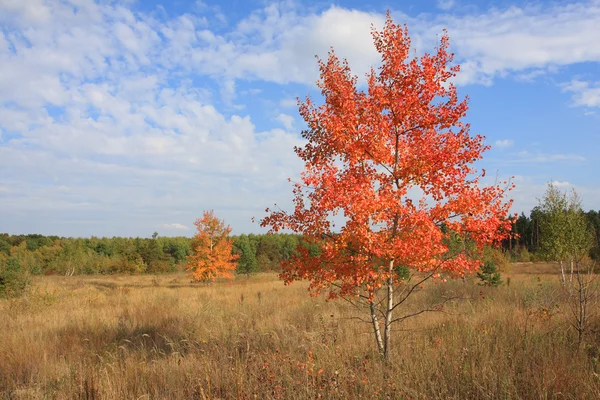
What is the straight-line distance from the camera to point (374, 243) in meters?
5.04

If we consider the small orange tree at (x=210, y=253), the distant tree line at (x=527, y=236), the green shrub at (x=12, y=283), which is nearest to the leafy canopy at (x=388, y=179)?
the green shrub at (x=12, y=283)

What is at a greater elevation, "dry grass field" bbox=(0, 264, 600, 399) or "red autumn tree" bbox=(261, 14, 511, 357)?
"red autumn tree" bbox=(261, 14, 511, 357)

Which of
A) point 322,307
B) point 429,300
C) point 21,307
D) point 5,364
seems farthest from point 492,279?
A: point 21,307

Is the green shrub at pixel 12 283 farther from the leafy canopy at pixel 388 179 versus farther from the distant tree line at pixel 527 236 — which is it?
the distant tree line at pixel 527 236

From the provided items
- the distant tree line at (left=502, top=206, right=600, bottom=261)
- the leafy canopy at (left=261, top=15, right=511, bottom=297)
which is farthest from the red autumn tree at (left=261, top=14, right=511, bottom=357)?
the distant tree line at (left=502, top=206, right=600, bottom=261)

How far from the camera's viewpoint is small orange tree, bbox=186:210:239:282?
30734 millimetres

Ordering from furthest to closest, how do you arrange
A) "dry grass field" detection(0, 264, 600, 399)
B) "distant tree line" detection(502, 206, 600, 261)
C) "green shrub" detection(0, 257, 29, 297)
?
"distant tree line" detection(502, 206, 600, 261), "green shrub" detection(0, 257, 29, 297), "dry grass field" detection(0, 264, 600, 399)

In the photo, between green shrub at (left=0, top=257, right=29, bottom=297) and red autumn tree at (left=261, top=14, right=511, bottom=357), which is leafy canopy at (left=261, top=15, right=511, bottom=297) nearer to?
red autumn tree at (left=261, top=14, right=511, bottom=357)

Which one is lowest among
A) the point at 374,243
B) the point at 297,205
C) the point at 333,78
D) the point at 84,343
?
the point at 84,343

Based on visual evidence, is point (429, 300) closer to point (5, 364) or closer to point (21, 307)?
point (5, 364)

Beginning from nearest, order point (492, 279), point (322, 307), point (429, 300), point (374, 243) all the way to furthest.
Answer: point (374, 243) < point (322, 307) < point (429, 300) < point (492, 279)

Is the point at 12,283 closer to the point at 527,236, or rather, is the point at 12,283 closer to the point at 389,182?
the point at 389,182

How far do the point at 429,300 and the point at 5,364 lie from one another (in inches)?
496

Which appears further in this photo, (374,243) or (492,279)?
(492,279)
